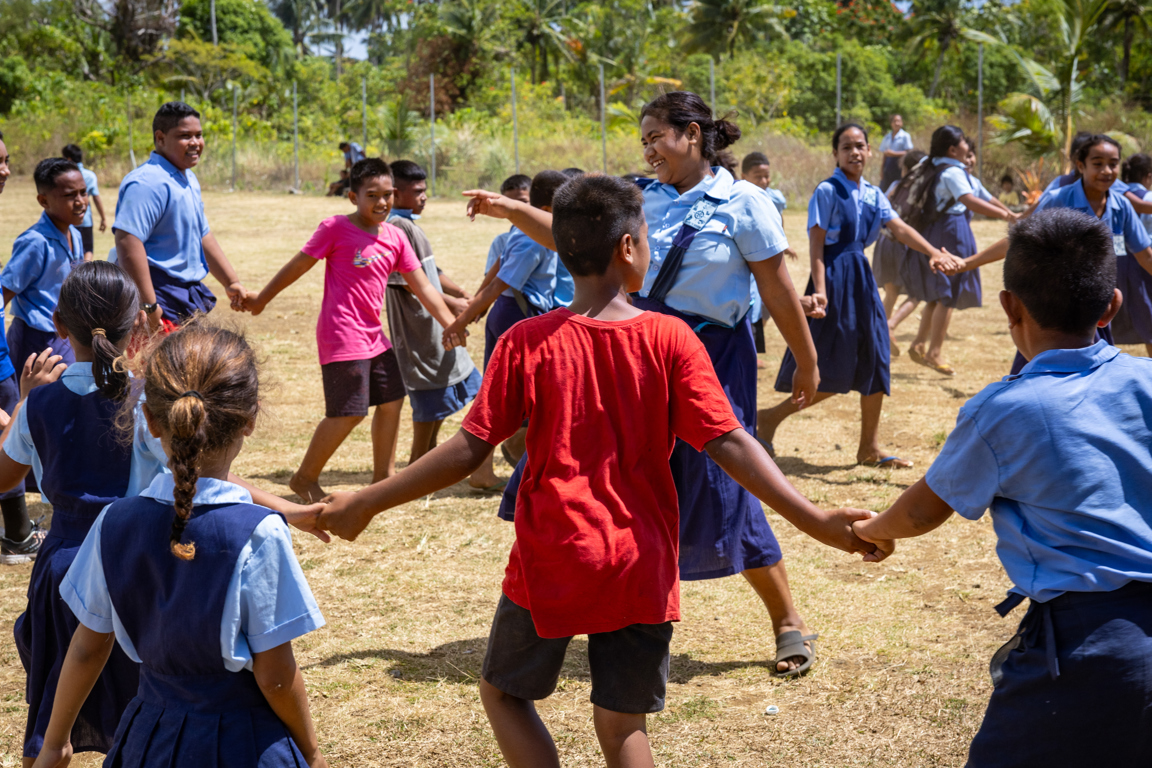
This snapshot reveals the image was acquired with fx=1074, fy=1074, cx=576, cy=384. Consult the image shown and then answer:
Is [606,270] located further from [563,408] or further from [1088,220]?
[1088,220]

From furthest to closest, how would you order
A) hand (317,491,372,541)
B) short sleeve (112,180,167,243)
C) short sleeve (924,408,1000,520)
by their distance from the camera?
short sleeve (112,180,167,243) → hand (317,491,372,541) → short sleeve (924,408,1000,520)

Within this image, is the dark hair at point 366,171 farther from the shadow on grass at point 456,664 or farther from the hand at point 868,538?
the hand at point 868,538

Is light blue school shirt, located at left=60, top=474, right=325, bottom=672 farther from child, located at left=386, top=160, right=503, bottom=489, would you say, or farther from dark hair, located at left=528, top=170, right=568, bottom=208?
child, located at left=386, top=160, right=503, bottom=489

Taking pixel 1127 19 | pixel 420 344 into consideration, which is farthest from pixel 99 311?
pixel 1127 19

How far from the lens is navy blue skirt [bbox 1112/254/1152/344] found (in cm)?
672

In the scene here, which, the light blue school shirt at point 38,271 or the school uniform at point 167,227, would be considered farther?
the light blue school shirt at point 38,271

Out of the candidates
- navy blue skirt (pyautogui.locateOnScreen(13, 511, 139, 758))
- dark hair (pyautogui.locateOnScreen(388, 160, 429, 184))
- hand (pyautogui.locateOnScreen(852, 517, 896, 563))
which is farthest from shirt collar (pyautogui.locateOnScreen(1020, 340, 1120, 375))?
dark hair (pyautogui.locateOnScreen(388, 160, 429, 184))

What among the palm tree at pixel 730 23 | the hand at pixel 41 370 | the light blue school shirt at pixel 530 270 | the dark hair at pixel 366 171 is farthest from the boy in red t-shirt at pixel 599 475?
the palm tree at pixel 730 23

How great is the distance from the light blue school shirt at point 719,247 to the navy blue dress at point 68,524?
1.65 metres

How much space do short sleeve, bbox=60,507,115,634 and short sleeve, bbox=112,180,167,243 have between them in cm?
311

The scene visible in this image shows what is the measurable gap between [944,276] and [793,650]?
5806 millimetres

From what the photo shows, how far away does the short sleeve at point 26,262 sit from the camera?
5.20 m

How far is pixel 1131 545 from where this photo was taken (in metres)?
2.02

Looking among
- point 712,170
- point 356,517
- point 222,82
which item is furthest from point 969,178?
point 222,82
